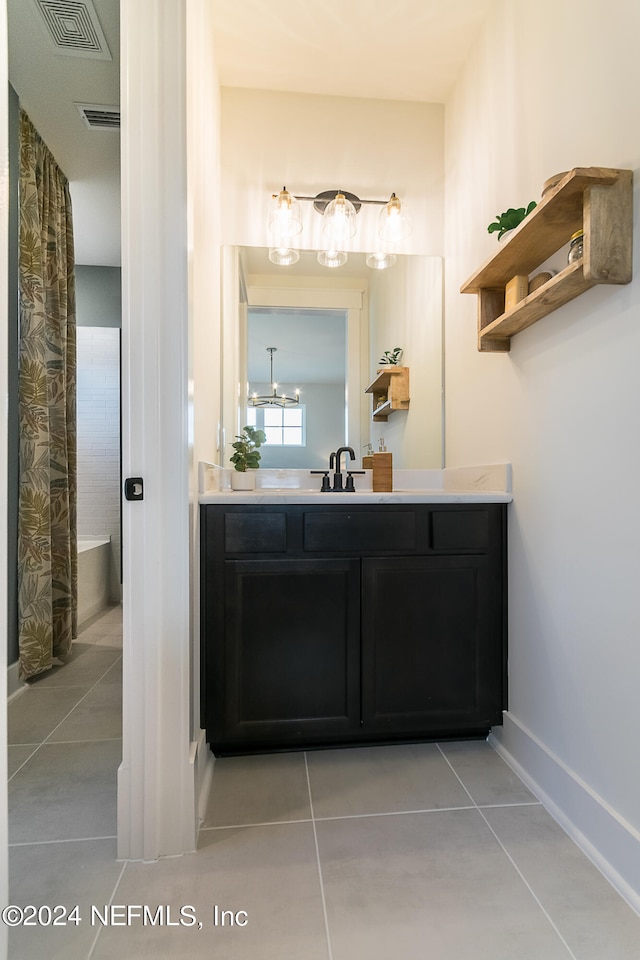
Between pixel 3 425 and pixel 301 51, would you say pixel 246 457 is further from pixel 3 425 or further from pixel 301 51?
pixel 301 51

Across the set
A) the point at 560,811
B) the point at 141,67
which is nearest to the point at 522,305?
the point at 141,67

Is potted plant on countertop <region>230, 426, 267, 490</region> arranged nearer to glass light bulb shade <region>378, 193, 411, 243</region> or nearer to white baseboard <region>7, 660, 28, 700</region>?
glass light bulb shade <region>378, 193, 411, 243</region>

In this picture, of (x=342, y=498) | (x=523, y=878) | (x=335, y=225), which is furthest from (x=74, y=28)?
(x=523, y=878)

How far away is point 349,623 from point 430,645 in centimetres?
30

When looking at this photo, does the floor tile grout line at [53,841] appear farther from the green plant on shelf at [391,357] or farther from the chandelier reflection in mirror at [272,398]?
the green plant on shelf at [391,357]

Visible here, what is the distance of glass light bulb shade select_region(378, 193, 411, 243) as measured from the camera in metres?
2.17

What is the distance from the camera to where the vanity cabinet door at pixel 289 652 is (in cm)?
155

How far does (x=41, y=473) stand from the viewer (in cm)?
234

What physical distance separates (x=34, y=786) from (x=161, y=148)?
1873mm

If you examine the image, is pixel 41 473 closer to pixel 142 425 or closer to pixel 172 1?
pixel 142 425

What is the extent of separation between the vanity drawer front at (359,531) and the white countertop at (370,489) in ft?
0.16

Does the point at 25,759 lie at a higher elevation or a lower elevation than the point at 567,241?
lower

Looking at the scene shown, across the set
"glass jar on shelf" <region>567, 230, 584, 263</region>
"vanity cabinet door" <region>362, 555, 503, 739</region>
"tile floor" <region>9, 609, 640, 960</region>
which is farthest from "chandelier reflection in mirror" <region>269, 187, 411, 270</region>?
"tile floor" <region>9, 609, 640, 960</region>

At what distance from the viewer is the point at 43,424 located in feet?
7.75
